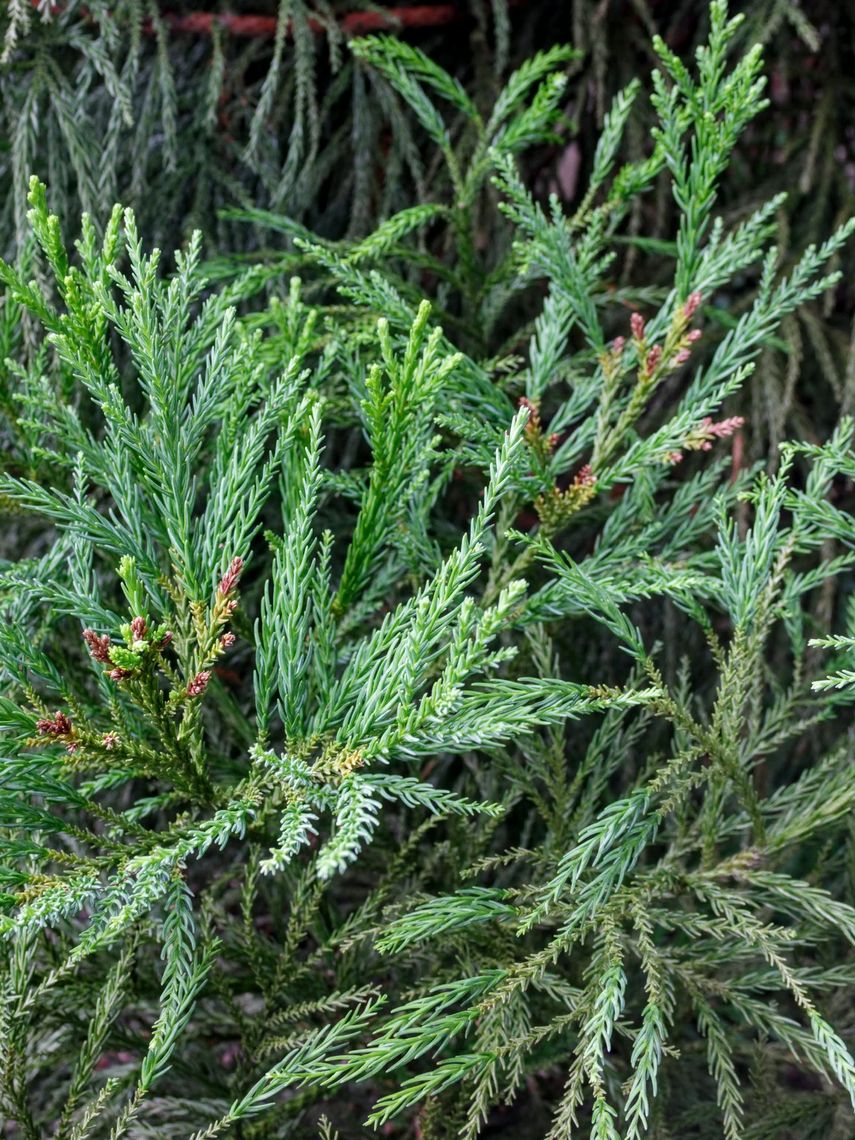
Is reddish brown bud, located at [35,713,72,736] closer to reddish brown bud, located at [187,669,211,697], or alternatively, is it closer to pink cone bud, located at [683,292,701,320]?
reddish brown bud, located at [187,669,211,697]

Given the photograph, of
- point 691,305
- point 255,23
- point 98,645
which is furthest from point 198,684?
point 255,23

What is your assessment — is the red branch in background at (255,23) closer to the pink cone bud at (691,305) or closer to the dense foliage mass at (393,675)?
the dense foliage mass at (393,675)

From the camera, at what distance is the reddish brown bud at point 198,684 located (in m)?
0.82

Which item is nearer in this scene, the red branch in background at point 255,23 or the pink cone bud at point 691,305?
the pink cone bud at point 691,305

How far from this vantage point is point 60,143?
1521 mm

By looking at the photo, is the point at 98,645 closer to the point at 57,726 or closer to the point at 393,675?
the point at 57,726

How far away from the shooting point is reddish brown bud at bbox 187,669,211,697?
82 centimetres

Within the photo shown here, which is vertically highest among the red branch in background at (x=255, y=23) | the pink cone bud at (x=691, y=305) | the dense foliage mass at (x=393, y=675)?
the red branch in background at (x=255, y=23)

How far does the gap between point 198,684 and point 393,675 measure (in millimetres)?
159

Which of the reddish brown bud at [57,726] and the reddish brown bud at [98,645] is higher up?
the reddish brown bud at [98,645]

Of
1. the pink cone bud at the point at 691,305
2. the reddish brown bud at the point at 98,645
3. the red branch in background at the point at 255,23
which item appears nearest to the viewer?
the reddish brown bud at the point at 98,645

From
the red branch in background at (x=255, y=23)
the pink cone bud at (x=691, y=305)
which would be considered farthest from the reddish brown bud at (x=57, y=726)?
the red branch in background at (x=255, y=23)

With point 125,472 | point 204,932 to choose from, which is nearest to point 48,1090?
point 204,932

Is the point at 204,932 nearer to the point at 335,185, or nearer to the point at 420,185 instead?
the point at 420,185
